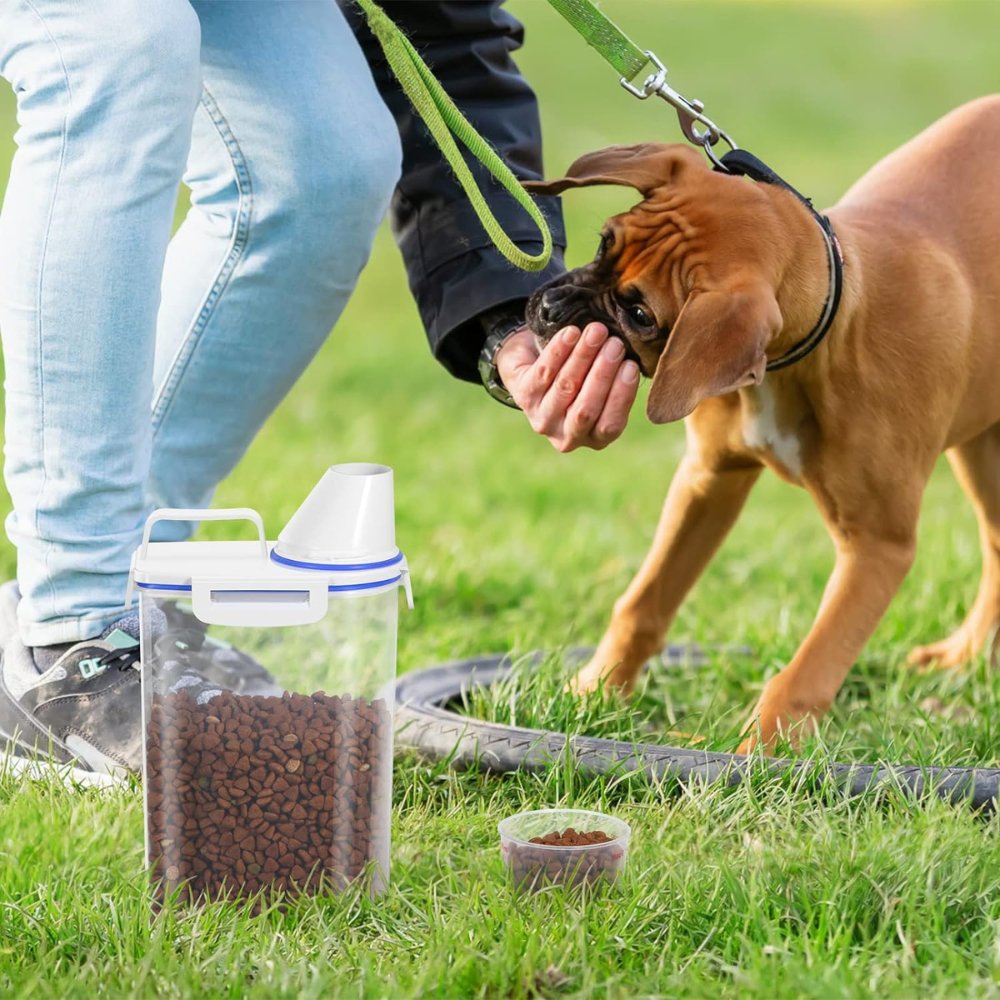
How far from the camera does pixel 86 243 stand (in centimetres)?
239

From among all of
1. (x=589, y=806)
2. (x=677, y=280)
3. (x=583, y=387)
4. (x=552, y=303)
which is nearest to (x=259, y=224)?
(x=552, y=303)

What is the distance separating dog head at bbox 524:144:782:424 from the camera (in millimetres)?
2496

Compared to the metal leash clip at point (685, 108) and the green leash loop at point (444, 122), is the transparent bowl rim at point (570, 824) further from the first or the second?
the metal leash clip at point (685, 108)

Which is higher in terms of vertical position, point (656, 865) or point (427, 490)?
point (656, 865)

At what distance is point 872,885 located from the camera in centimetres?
204

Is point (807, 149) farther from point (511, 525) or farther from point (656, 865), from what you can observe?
point (656, 865)

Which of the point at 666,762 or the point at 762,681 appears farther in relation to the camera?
the point at 762,681

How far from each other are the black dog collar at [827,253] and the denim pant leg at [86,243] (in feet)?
3.27

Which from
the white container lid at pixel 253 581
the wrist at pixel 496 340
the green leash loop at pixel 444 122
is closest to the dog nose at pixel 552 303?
the green leash loop at pixel 444 122

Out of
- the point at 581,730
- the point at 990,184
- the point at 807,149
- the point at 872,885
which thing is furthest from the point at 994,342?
the point at 807,149

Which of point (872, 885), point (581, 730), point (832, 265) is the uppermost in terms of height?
point (832, 265)

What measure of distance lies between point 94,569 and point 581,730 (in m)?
0.91

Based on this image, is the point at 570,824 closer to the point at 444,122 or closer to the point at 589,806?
the point at 589,806

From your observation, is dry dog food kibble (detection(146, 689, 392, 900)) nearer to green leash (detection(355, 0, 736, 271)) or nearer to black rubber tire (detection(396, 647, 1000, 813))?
black rubber tire (detection(396, 647, 1000, 813))
